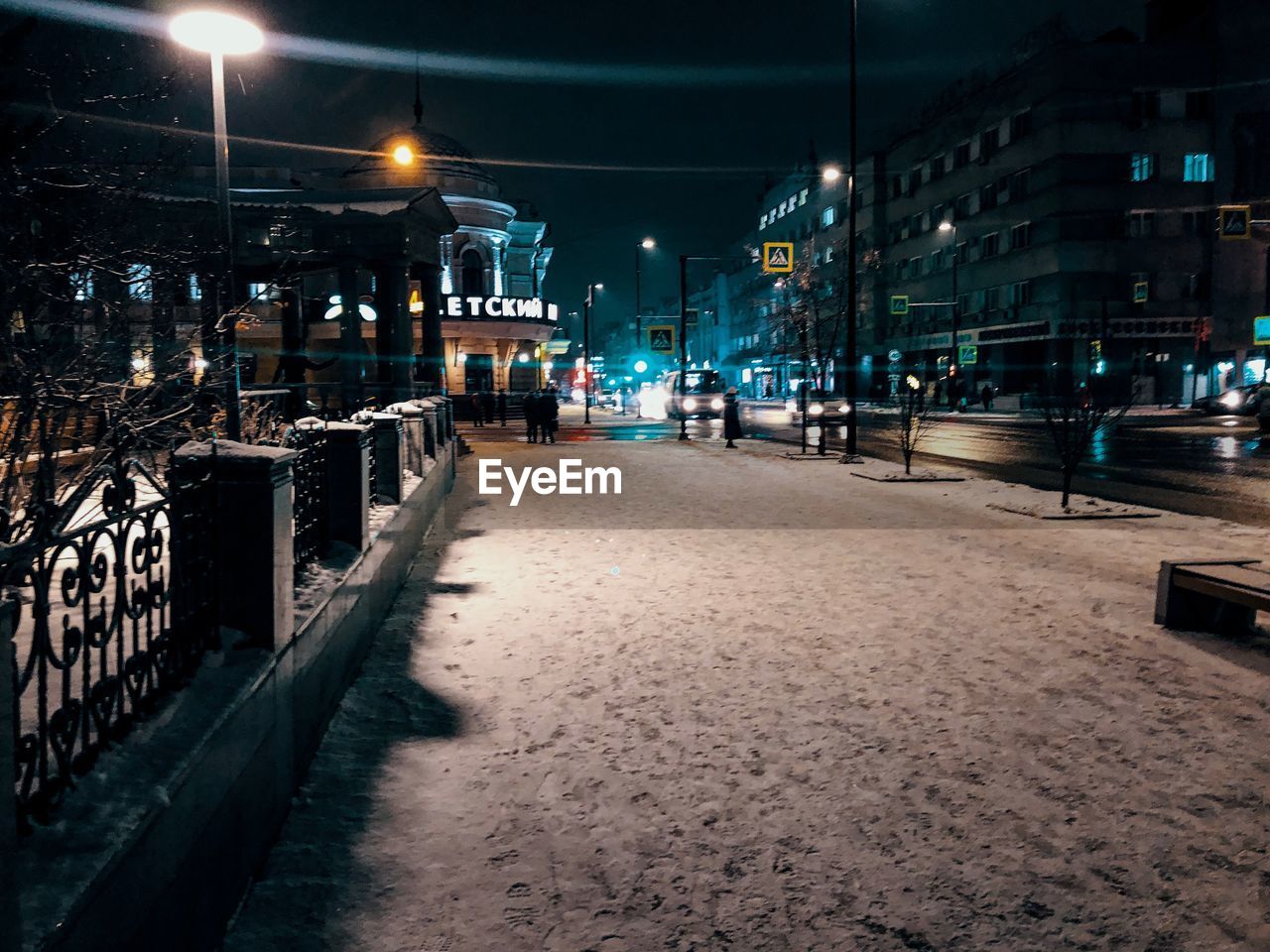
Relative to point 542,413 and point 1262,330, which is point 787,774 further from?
point 1262,330

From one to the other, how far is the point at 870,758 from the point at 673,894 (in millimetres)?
1602

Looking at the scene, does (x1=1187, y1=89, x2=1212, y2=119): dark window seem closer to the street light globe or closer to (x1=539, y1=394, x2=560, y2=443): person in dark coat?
(x1=539, y1=394, x2=560, y2=443): person in dark coat

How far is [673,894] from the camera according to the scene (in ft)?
11.6

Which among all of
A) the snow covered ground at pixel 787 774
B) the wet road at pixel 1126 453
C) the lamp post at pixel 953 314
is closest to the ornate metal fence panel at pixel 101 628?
the snow covered ground at pixel 787 774

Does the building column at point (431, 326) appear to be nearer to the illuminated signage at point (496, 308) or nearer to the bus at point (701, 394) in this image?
the bus at point (701, 394)

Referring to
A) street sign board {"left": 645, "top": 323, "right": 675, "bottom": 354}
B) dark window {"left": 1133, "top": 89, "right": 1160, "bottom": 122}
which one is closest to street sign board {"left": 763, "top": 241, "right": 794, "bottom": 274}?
street sign board {"left": 645, "top": 323, "right": 675, "bottom": 354}

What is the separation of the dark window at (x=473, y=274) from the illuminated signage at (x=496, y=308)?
413cm

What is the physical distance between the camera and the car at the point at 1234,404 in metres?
38.1

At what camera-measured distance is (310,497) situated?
6297 mm

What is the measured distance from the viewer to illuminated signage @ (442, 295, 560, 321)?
51.2m

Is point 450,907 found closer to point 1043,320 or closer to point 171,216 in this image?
point 171,216

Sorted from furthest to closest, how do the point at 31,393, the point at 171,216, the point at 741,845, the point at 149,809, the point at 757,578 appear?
the point at 171,216 < the point at 757,578 < the point at 31,393 < the point at 741,845 < the point at 149,809

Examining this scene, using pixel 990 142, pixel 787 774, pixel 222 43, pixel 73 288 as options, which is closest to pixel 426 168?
pixel 990 142

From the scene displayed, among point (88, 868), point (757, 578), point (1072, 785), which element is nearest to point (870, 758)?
point (1072, 785)
